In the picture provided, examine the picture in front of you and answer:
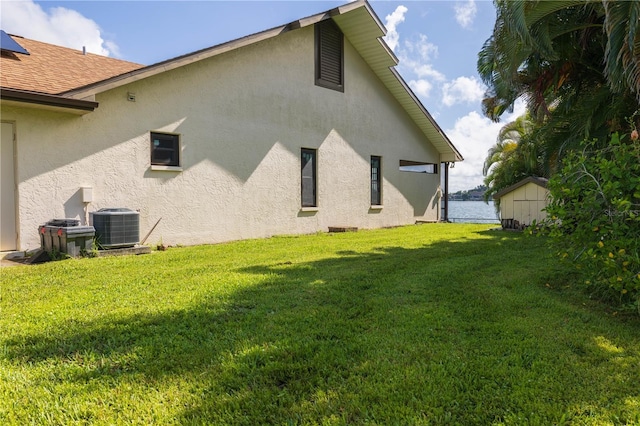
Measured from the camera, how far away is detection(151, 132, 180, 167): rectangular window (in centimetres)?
854

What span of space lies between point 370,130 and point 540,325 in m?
11.4

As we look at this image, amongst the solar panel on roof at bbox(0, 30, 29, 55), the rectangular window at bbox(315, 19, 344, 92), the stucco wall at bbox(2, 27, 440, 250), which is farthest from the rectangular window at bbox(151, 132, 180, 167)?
the rectangular window at bbox(315, 19, 344, 92)

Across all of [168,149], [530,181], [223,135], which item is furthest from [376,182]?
[168,149]

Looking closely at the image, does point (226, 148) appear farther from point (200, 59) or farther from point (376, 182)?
point (376, 182)

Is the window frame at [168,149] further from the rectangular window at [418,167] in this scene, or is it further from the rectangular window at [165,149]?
the rectangular window at [418,167]

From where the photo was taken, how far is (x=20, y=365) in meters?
2.67

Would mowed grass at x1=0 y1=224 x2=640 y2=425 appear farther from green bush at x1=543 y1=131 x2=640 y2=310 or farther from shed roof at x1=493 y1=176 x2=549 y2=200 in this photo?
shed roof at x1=493 y1=176 x2=549 y2=200

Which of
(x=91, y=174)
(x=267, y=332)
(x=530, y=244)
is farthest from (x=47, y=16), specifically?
(x=530, y=244)

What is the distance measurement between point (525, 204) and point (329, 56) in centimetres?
841

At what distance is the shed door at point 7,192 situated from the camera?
670 cm

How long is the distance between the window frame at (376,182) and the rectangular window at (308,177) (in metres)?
3.11

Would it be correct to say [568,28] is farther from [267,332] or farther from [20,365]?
[20,365]

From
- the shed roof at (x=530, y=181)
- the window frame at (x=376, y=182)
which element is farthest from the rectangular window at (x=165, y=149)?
the shed roof at (x=530, y=181)

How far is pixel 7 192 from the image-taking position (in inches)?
268
